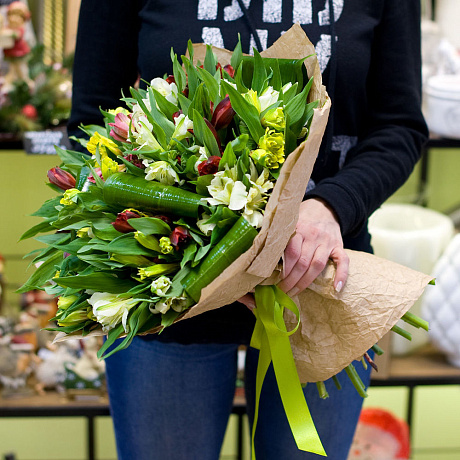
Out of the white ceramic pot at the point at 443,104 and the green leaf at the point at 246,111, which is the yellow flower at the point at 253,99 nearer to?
the green leaf at the point at 246,111

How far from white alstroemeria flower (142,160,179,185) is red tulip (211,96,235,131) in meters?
0.08

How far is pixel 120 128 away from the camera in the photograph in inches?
29.2

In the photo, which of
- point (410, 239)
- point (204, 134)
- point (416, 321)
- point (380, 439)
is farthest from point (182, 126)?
point (380, 439)

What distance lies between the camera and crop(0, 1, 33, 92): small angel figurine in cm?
145

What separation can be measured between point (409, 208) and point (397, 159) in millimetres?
749

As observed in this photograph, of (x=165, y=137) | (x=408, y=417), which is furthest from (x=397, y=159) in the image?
(x=408, y=417)

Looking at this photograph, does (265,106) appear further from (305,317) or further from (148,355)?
(148,355)

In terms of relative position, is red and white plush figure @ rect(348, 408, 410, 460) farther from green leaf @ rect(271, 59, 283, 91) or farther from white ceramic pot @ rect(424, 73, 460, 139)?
green leaf @ rect(271, 59, 283, 91)

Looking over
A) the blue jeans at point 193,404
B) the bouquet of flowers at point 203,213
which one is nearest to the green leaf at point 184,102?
the bouquet of flowers at point 203,213

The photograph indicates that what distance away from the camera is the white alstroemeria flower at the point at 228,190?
63cm

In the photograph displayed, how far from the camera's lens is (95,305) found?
658 mm

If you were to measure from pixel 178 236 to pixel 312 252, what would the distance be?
182mm

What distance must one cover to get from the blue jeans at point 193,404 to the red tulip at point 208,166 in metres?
0.35

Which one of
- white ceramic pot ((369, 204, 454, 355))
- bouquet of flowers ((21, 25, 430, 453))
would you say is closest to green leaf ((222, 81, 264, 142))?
bouquet of flowers ((21, 25, 430, 453))
